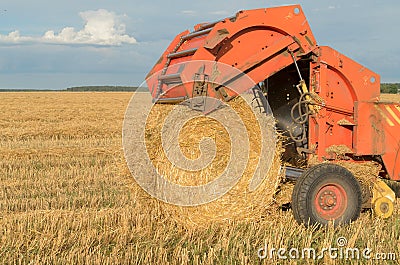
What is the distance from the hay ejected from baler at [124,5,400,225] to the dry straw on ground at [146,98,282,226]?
4cm

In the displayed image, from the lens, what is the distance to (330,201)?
5512 millimetres

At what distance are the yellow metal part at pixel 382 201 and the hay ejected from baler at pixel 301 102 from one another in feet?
0.04

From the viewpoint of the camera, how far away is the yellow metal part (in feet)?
19.6

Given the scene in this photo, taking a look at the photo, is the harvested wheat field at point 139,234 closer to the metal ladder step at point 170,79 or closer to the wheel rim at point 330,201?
the wheel rim at point 330,201

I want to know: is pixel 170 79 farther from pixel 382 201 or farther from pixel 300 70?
pixel 382 201

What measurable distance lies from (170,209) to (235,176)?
2.44 feet

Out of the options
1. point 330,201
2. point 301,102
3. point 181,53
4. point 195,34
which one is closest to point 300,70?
point 301,102

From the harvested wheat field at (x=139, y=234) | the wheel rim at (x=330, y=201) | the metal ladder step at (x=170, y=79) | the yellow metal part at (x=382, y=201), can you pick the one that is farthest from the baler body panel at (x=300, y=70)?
the harvested wheat field at (x=139, y=234)

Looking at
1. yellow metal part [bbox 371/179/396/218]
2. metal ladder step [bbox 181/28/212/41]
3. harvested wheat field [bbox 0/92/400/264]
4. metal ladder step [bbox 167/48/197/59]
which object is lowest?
harvested wheat field [bbox 0/92/400/264]

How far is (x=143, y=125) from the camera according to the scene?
5.66 metres

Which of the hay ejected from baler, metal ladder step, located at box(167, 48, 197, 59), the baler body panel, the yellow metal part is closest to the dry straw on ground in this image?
the hay ejected from baler

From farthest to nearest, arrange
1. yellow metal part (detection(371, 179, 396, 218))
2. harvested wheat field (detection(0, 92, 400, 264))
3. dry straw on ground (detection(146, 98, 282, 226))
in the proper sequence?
yellow metal part (detection(371, 179, 396, 218)) < dry straw on ground (detection(146, 98, 282, 226)) < harvested wheat field (detection(0, 92, 400, 264))

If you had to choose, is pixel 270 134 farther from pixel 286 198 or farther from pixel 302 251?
pixel 302 251

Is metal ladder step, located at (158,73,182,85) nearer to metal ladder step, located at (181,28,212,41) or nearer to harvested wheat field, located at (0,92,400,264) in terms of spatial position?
metal ladder step, located at (181,28,212,41)
